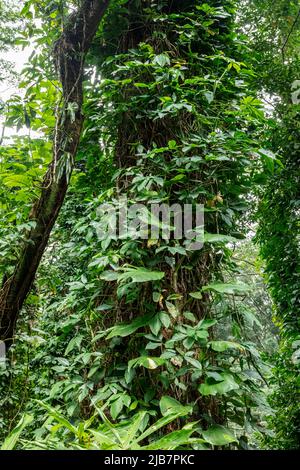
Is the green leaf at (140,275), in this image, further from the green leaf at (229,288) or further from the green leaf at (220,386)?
the green leaf at (220,386)

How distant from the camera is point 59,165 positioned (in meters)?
1.48

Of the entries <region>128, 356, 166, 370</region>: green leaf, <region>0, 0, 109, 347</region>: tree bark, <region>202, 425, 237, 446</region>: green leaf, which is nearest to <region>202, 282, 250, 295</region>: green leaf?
<region>128, 356, 166, 370</region>: green leaf

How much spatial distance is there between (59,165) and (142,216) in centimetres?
43

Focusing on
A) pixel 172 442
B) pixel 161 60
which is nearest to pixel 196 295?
pixel 172 442

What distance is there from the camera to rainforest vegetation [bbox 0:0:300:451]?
1209mm

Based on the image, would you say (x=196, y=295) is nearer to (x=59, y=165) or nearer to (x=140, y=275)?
(x=140, y=275)

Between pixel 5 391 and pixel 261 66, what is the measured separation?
109 inches

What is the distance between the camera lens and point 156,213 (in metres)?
1.45

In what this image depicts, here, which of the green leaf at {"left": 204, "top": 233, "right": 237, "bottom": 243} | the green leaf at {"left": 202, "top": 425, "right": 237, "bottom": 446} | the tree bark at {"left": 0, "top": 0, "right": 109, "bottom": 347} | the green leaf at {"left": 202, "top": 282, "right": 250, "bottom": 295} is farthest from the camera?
the tree bark at {"left": 0, "top": 0, "right": 109, "bottom": 347}

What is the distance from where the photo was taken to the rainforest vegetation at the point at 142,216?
3.97 feet

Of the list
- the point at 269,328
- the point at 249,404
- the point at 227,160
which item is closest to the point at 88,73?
the point at 227,160

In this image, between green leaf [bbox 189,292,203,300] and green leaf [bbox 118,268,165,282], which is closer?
green leaf [bbox 118,268,165,282]

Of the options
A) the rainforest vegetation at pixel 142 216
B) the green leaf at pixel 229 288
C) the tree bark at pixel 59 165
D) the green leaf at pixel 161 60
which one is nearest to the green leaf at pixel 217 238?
the rainforest vegetation at pixel 142 216

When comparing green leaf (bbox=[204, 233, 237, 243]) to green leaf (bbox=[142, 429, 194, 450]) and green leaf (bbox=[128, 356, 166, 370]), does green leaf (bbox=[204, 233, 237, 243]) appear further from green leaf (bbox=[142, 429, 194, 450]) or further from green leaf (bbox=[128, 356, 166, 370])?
green leaf (bbox=[142, 429, 194, 450])
